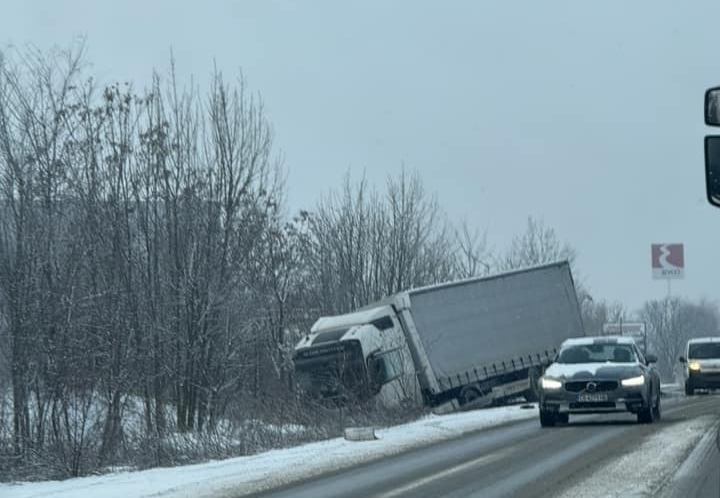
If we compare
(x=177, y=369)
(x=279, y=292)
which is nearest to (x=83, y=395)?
(x=177, y=369)

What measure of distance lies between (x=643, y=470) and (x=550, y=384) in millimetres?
9464

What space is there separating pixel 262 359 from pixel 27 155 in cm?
1420

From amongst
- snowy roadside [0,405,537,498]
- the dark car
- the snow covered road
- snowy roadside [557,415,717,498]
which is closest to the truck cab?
snowy roadside [0,405,537,498]

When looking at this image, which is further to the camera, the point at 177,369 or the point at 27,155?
the point at 177,369

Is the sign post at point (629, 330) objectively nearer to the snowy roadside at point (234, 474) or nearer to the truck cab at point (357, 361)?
the truck cab at point (357, 361)

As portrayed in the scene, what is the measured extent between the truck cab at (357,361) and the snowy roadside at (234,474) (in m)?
6.59

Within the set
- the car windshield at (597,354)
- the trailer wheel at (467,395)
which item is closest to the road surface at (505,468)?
the car windshield at (597,354)

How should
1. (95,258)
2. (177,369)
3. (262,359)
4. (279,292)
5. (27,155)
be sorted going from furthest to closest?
1. (279,292)
2. (262,359)
3. (177,369)
4. (95,258)
5. (27,155)

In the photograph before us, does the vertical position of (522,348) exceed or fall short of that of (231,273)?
it falls short

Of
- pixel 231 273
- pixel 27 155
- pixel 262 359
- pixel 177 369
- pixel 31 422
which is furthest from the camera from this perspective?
pixel 262 359

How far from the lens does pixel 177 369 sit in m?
33.9

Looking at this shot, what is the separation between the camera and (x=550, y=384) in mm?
25203

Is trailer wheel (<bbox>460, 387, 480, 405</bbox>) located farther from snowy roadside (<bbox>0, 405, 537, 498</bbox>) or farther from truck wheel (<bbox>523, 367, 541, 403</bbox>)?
snowy roadside (<bbox>0, 405, 537, 498</bbox>)

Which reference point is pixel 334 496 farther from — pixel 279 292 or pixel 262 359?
pixel 279 292
